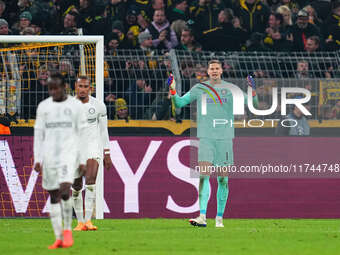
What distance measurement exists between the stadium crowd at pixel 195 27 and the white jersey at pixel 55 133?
6.07 meters

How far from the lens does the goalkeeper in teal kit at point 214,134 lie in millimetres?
12703

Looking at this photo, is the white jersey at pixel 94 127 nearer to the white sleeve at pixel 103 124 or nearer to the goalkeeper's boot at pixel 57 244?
the white sleeve at pixel 103 124

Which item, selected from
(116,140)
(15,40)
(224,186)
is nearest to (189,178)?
(116,140)

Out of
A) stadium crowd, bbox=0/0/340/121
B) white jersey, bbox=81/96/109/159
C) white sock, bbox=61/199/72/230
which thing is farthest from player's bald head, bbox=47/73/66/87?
stadium crowd, bbox=0/0/340/121

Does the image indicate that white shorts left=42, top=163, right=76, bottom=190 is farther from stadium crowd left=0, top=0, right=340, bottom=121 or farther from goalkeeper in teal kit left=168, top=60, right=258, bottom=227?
stadium crowd left=0, top=0, right=340, bottom=121

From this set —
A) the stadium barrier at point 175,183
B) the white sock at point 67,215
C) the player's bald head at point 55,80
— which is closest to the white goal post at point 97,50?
the stadium barrier at point 175,183

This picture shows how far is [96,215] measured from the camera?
14727 millimetres

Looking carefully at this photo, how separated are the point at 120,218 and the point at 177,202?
40.4 inches

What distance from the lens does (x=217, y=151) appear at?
1284 centimetres

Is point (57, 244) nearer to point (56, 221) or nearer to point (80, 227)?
point (56, 221)

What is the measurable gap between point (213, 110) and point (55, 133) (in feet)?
13.0

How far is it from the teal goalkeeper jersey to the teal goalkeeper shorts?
7cm

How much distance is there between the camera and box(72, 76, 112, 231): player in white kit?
39.7 ft

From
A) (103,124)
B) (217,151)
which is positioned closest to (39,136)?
(103,124)
